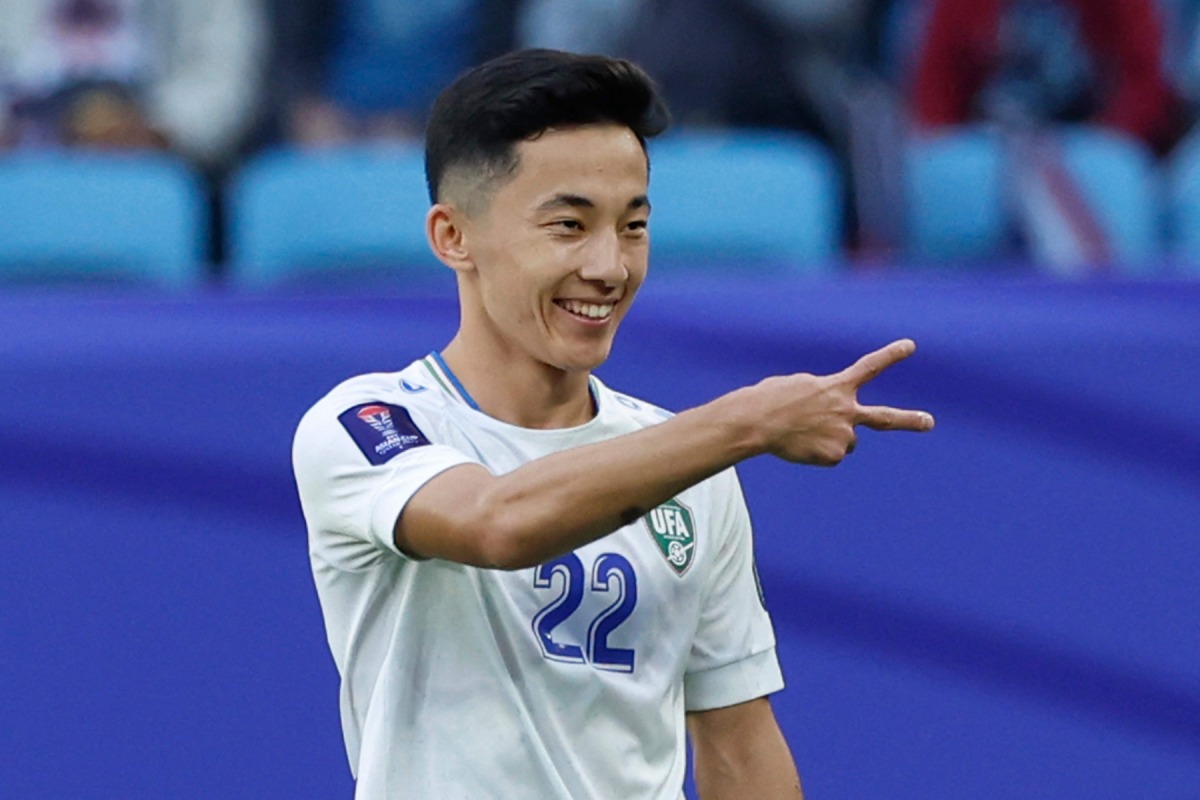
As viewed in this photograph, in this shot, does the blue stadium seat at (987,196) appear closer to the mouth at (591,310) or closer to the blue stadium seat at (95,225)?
the blue stadium seat at (95,225)

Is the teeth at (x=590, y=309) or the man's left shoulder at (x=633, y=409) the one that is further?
the man's left shoulder at (x=633, y=409)

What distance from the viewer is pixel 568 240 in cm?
227

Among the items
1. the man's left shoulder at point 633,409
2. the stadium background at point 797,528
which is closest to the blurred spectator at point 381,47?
the stadium background at point 797,528

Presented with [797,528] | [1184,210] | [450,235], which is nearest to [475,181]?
[450,235]

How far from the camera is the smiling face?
7.42 feet

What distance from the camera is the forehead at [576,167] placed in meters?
2.27

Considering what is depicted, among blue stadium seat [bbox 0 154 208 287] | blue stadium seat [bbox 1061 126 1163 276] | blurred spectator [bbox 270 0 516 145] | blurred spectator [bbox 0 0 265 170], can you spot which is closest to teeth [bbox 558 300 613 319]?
blue stadium seat [bbox 0 154 208 287]

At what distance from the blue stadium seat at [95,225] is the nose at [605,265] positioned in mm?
2236

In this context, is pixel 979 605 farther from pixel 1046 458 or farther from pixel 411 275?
pixel 411 275

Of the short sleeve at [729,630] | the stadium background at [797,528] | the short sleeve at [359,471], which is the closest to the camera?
the short sleeve at [359,471]

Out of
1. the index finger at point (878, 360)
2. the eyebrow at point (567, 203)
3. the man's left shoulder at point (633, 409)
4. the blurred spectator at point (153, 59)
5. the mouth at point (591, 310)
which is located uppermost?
the blurred spectator at point (153, 59)

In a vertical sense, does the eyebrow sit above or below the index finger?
above

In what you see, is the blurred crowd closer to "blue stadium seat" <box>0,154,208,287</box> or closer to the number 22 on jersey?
"blue stadium seat" <box>0,154,208,287</box>

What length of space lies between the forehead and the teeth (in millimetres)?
126
